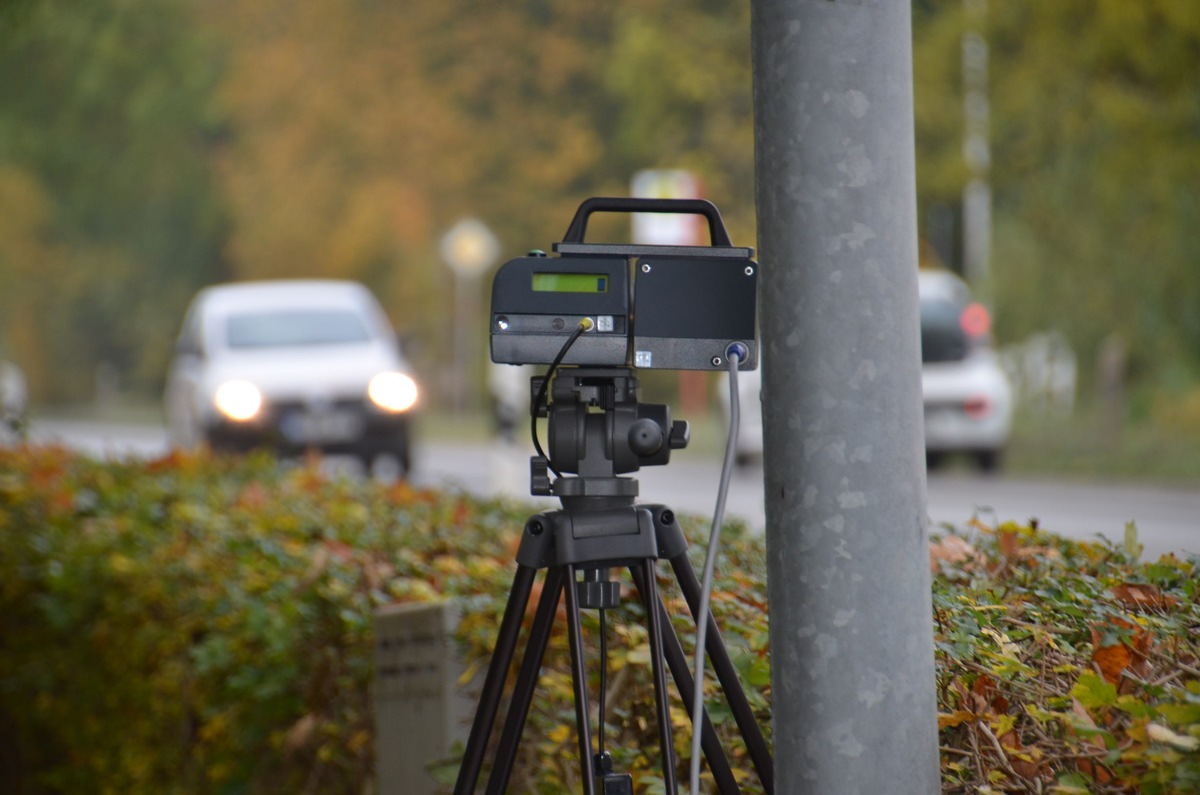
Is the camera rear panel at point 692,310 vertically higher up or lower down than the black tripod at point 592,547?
higher up

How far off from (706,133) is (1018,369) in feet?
22.3

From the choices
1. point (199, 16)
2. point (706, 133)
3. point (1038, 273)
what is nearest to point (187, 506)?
point (1038, 273)

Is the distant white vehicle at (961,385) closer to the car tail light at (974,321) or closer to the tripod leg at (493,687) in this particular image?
the car tail light at (974,321)

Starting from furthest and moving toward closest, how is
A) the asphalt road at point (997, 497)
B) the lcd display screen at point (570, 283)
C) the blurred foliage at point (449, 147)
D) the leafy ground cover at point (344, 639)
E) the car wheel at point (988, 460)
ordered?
the car wheel at point (988, 460) < the blurred foliage at point (449, 147) < the asphalt road at point (997, 497) < the lcd display screen at point (570, 283) < the leafy ground cover at point (344, 639)

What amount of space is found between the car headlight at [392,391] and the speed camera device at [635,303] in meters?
11.7

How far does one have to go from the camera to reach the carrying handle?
2.31m

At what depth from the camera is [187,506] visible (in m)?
5.19

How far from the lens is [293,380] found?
1396 centimetres

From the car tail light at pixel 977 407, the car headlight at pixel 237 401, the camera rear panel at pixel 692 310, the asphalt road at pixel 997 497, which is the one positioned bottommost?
the asphalt road at pixel 997 497

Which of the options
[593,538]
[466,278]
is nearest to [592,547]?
[593,538]

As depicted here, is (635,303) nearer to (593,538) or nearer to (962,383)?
(593,538)

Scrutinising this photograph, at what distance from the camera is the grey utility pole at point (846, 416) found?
82.9 inches

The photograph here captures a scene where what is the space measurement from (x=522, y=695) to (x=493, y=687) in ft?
0.16

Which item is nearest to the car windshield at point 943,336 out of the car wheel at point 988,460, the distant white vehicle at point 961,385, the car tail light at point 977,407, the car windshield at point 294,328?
the distant white vehicle at point 961,385
